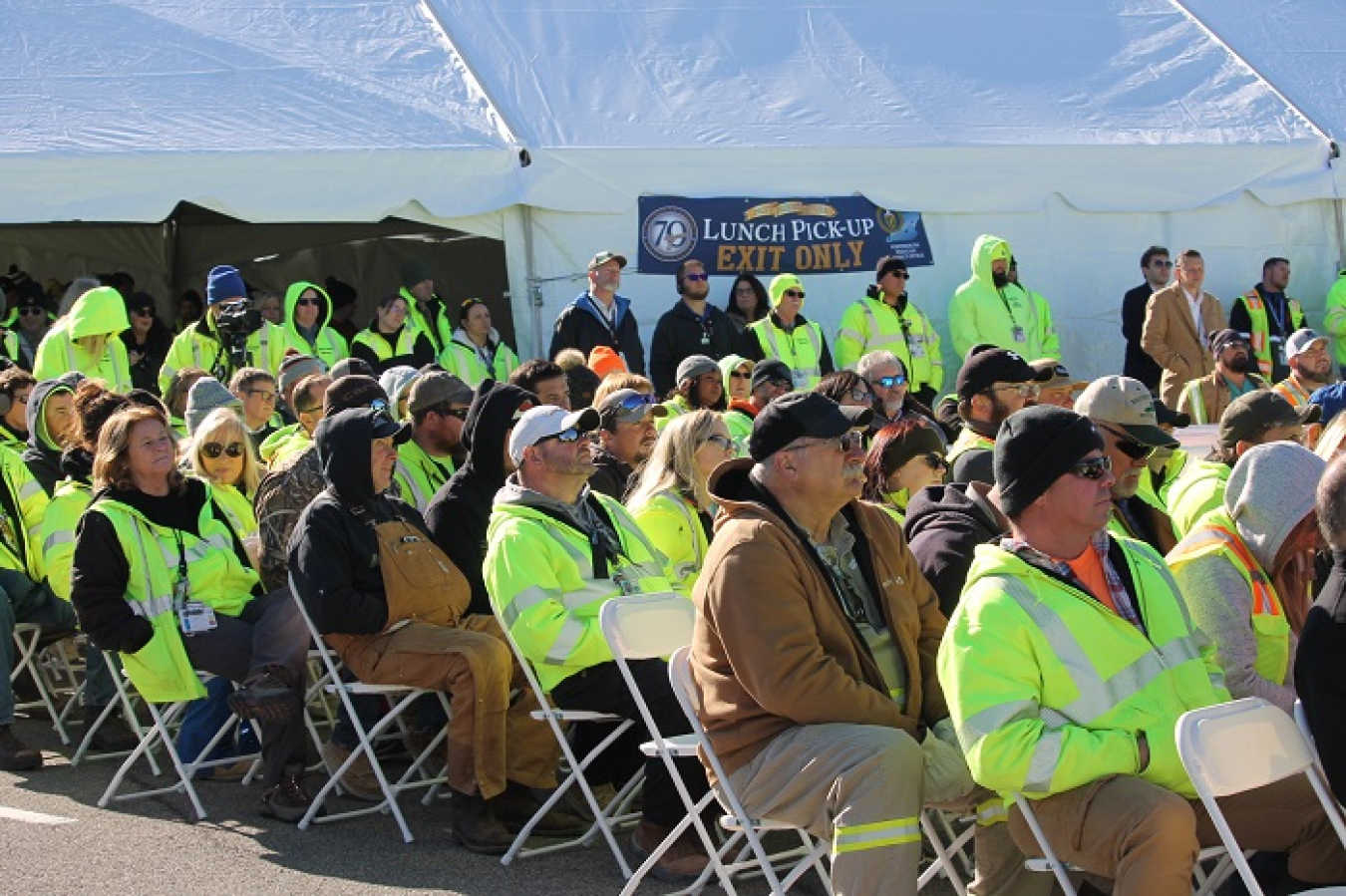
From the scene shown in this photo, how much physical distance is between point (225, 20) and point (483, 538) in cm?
860

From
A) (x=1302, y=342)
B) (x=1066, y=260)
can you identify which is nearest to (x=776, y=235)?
(x=1066, y=260)

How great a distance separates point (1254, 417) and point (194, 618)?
3.98 m

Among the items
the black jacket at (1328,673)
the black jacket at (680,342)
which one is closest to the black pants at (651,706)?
the black jacket at (1328,673)

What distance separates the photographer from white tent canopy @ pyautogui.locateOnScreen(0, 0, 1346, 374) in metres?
13.1

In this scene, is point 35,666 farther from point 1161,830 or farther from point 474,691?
point 1161,830

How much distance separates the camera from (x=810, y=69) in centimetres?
1566

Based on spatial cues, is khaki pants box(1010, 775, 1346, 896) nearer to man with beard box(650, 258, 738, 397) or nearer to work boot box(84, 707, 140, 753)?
work boot box(84, 707, 140, 753)

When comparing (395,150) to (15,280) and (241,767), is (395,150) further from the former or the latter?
(241,767)

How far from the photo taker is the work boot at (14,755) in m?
7.75

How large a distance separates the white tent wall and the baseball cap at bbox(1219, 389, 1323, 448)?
781cm

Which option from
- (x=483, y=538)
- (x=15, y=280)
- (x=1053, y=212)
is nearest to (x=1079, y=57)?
(x=1053, y=212)

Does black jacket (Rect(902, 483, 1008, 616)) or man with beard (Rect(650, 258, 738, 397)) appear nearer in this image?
black jacket (Rect(902, 483, 1008, 616))

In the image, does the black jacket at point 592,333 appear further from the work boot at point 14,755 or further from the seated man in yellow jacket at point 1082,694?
the seated man in yellow jacket at point 1082,694

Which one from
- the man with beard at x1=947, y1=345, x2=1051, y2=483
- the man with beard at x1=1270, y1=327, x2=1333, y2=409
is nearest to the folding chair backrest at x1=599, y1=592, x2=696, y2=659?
the man with beard at x1=947, y1=345, x2=1051, y2=483
